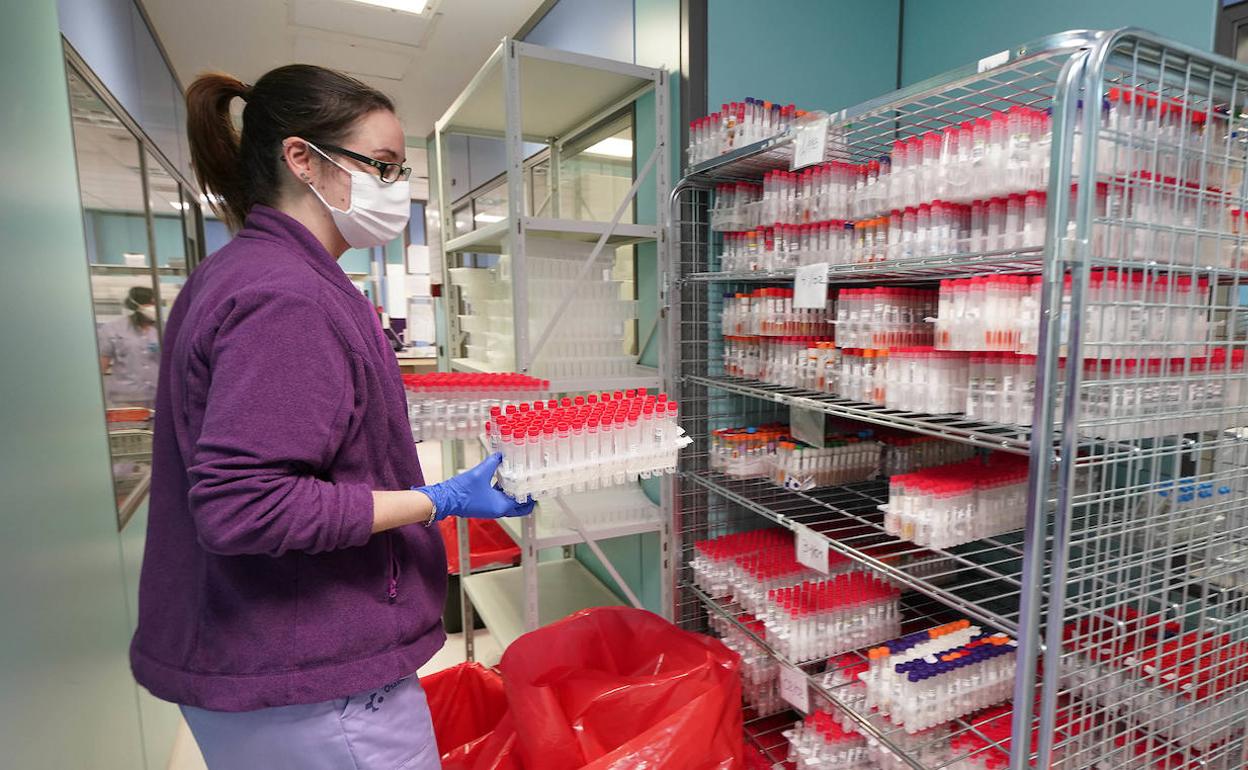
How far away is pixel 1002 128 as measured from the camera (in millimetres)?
1280

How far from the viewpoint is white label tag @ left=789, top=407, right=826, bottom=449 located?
2018 millimetres

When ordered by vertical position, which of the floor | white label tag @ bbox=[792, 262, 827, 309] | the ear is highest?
the ear

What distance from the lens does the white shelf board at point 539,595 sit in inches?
96.3

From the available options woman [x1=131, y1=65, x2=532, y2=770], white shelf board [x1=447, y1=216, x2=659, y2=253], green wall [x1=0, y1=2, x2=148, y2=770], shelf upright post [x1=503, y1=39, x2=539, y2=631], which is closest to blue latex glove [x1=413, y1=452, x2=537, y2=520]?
woman [x1=131, y1=65, x2=532, y2=770]

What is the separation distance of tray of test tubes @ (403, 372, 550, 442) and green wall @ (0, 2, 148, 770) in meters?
0.79

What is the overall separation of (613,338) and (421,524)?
1296 mm

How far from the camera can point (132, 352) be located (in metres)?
2.26

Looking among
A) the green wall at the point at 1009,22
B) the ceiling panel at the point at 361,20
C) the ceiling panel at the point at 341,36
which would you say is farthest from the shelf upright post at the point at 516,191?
the ceiling panel at the point at 361,20

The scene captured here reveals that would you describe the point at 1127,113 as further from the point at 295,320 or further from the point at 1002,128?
the point at 295,320

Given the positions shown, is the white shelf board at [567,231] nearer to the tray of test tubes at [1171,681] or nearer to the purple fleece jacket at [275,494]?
the purple fleece jacket at [275,494]

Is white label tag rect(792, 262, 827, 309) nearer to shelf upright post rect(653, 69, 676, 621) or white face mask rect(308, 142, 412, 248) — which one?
shelf upright post rect(653, 69, 676, 621)

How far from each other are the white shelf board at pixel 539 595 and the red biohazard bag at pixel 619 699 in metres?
0.53

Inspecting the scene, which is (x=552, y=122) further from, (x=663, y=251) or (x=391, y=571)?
(x=391, y=571)

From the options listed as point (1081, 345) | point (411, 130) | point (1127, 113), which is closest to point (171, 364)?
point (1081, 345)
